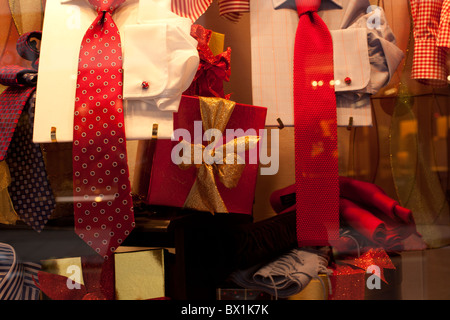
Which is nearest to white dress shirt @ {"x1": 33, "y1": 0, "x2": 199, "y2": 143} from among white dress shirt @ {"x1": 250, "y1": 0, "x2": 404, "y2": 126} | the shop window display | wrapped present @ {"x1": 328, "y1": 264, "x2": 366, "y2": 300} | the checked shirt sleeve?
the shop window display

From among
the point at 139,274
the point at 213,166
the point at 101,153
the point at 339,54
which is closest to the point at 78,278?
the point at 139,274

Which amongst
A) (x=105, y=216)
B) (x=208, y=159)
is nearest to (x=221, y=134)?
(x=208, y=159)

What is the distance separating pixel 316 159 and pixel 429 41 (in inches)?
18.7

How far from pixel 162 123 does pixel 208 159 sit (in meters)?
0.15

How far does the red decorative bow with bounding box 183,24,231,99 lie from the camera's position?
1158 mm

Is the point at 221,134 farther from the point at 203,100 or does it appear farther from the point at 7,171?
the point at 7,171

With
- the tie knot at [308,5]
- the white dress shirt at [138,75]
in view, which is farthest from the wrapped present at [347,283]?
the tie knot at [308,5]

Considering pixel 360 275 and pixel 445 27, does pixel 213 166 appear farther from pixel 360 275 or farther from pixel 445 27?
pixel 445 27

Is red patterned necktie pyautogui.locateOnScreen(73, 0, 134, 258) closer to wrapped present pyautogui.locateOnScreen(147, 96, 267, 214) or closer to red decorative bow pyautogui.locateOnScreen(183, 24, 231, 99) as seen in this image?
wrapped present pyautogui.locateOnScreen(147, 96, 267, 214)

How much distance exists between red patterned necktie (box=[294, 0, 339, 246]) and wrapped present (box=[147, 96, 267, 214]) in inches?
5.1

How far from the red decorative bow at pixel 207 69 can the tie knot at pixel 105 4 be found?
0.69ft

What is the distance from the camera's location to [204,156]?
43.4 inches
